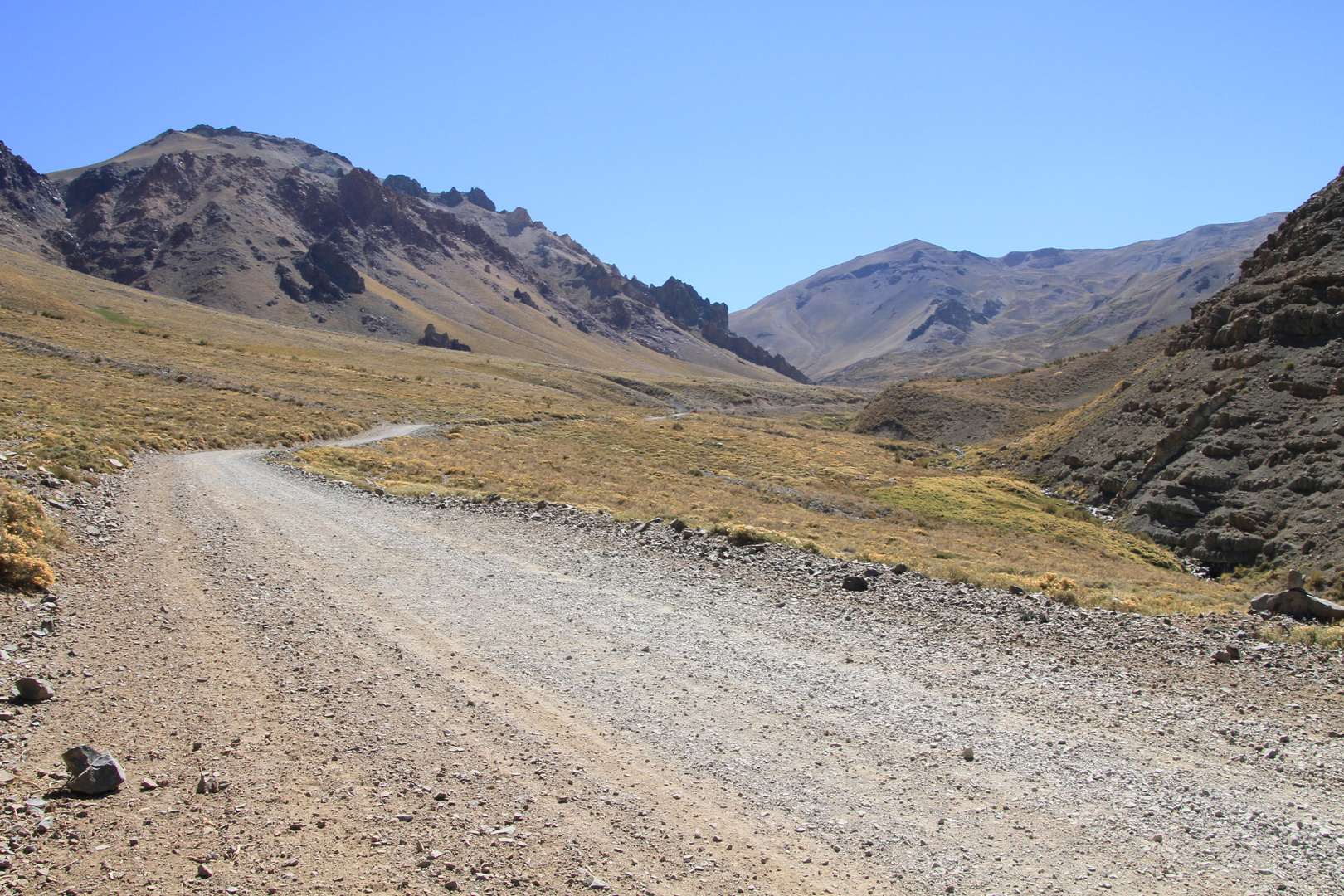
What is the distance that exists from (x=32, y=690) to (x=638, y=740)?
552 cm

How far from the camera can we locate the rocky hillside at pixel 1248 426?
25625mm

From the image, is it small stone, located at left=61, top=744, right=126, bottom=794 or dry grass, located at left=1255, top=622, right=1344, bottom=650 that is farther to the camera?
dry grass, located at left=1255, top=622, right=1344, bottom=650

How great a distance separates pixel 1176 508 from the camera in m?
30.4

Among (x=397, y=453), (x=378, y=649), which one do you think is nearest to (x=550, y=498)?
(x=397, y=453)

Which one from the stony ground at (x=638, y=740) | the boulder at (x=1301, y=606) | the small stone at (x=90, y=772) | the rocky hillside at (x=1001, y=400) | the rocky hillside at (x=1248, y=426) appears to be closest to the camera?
the stony ground at (x=638, y=740)

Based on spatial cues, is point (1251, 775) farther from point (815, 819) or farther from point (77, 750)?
point (77, 750)

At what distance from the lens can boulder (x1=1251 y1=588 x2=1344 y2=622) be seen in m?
11.0

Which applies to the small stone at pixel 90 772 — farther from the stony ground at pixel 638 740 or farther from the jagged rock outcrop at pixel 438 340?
the jagged rock outcrop at pixel 438 340

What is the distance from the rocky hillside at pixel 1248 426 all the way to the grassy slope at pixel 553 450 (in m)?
3.00

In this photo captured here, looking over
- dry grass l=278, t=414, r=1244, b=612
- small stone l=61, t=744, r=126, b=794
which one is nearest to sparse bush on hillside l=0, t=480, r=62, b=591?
small stone l=61, t=744, r=126, b=794

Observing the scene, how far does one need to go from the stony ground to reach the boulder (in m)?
0.71

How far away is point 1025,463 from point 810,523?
32741mm

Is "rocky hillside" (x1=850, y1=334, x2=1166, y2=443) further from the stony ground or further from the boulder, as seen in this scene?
the stony ground

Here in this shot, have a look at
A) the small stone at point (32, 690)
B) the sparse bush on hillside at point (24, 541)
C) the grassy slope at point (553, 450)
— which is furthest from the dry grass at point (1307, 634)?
the sparse bush on hillside at point (24, 541)
